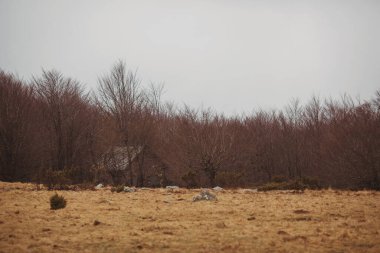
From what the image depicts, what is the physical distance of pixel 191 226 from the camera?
30.2 feet

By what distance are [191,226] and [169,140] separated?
24.8 m

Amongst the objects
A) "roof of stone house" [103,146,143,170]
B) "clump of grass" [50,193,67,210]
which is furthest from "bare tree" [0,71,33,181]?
"clump of grass" [50,193,67,210]

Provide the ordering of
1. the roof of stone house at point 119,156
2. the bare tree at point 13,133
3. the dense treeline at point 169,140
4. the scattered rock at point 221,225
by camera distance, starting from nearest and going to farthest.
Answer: the scattered rock at point 221,225 < the dense treeline at point 169,140 < the roof of stone house at point 119,156 < the bare tree at point 13,133

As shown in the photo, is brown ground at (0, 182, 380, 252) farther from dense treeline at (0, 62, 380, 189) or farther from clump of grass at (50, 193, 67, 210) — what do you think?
dense treeline at (0, 62, 380, 189)

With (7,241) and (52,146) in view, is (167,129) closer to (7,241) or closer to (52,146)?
(52,146)

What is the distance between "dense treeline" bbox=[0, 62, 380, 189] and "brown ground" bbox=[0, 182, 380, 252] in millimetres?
10257

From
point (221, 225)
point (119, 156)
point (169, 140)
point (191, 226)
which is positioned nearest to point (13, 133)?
point (119, 156)

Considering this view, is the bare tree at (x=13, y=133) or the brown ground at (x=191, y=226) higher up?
the bare tree at (x=13, y=133)

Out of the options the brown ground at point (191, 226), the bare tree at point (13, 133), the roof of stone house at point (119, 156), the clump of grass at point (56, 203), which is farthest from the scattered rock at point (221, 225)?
the bare tree at point (13, 133)

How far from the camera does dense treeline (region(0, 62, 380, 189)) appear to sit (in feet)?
81.3

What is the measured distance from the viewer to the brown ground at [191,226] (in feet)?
23.2

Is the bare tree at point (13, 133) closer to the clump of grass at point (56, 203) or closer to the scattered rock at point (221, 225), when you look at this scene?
the clump of grass at point (56, 203)

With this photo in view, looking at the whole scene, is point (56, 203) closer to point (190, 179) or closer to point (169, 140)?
point (190, 179)

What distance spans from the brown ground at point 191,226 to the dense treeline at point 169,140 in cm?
1026
